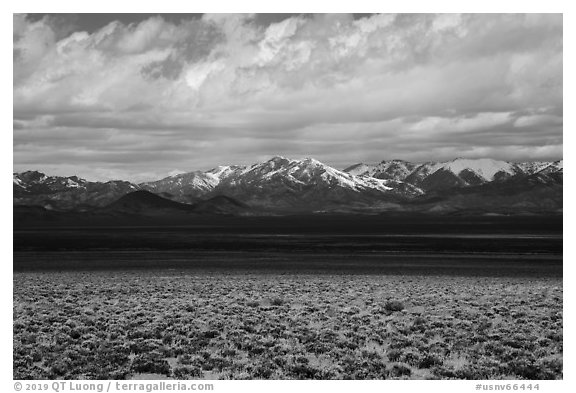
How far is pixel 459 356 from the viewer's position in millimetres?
19438

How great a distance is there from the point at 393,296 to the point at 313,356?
35.8 ft

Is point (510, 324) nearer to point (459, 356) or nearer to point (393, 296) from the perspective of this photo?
point (459, 356)

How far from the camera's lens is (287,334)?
21.6 m

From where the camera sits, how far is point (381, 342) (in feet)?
68.5

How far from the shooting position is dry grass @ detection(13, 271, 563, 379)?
18406 mm

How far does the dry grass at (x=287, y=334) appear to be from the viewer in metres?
18.4

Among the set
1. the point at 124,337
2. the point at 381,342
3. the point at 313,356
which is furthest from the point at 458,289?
the point at 124,337
